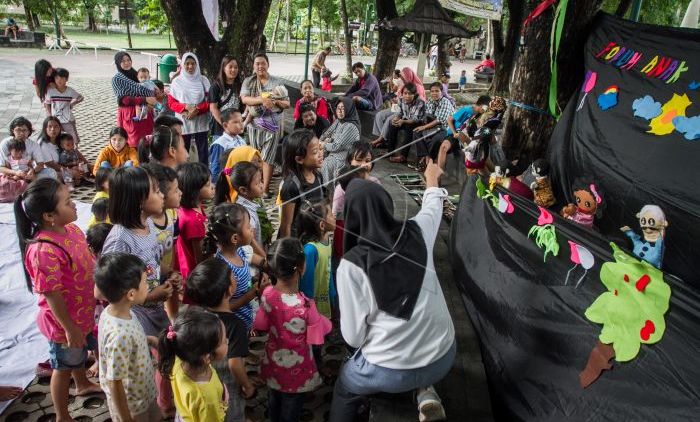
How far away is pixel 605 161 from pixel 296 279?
3270mm

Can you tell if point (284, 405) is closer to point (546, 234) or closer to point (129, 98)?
point (546, 234)

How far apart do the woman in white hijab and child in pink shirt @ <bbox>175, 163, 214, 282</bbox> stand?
3102 mm

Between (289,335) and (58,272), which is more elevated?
(58,272)

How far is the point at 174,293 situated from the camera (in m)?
2.97

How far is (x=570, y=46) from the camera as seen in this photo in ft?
16.5

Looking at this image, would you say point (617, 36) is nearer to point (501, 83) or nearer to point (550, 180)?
Result: point (550, 180)

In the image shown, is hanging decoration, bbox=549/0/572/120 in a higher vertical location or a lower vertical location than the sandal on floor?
higher

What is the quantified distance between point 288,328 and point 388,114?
6.19 metres

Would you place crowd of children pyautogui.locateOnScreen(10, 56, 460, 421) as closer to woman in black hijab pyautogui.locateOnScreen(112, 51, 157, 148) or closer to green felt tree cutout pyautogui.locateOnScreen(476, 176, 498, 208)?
green felt tree cutout pyautogui.locateOnScreen(476, 176, 498, 208)

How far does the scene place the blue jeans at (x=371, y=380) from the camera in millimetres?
2326

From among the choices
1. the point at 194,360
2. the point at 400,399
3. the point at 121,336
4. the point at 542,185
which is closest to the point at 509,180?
the point at 542,185

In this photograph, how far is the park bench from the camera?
22609mm

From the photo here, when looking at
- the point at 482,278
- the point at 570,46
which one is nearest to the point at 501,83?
the point at 570,46

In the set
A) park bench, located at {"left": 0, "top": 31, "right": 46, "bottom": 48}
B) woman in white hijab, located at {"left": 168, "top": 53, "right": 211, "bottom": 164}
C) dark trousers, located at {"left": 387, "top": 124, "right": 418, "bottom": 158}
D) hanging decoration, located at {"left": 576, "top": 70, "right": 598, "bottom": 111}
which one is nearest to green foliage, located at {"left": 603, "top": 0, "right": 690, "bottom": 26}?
dark trousers, located at {"left": 387, "top": 124, "right": 418, "bottom": 158}
